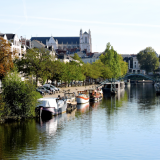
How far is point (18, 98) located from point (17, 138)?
945 cm

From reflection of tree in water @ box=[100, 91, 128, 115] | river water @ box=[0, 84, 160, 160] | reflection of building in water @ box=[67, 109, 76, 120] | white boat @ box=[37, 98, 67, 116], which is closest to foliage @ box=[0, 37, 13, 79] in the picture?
white boat @ box=[37, 98, 67, 116]

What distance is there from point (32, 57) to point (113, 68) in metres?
66.2

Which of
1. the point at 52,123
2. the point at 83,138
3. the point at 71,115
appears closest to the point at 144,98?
the point at 71,115

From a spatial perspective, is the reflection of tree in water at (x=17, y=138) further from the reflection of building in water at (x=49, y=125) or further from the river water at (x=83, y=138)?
the reflection of building in water at (x=49, y=125)

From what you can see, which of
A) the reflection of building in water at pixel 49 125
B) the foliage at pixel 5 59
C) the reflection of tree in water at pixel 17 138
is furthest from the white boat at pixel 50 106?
the foliage at pixel 5 59

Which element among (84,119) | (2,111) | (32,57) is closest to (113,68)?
(32,57)

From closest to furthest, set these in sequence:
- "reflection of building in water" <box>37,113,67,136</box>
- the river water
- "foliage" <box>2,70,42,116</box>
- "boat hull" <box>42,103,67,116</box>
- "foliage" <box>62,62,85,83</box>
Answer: the river water
"reflection of building in water" <box>37,113,67,136</box>
"foliage" <box>2,70,42,116</box>
"boat hull" <box>42,103,67,116</box>
"foliage" <box>62,62,85,83</box>

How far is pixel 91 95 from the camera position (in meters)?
81.7

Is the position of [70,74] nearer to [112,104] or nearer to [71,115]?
[112,104]

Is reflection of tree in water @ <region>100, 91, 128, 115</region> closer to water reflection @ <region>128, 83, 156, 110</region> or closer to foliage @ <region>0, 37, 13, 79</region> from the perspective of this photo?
water reflection @ <region>128, 83, 156, 110</region>

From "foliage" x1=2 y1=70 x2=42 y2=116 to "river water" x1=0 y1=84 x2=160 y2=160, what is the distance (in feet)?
5.87

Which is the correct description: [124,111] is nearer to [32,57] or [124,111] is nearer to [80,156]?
[32,57]

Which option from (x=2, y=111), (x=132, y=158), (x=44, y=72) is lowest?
(x=132, y=158)

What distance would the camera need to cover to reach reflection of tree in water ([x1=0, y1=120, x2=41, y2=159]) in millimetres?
32709
